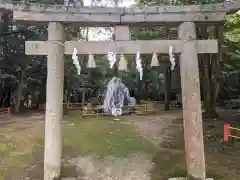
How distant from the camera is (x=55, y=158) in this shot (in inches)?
273

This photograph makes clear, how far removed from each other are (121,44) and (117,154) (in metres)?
4.64

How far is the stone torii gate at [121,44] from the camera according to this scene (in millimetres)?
6859

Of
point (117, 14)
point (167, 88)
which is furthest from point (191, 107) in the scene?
point (167, 88)

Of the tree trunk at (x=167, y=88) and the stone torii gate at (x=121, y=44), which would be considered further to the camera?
the tree trunk at (x=167, y=88)

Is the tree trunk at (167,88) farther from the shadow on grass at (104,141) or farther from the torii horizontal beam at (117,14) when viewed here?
the torii horizontal beam at (117,14)

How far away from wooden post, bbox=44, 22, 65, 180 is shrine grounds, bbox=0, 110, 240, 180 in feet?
3.46

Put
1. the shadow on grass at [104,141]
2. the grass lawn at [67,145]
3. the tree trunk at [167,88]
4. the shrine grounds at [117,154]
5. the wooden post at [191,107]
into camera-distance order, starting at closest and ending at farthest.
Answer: the wooden post at [191,107]
the shrine grounds at [117,154]
the grass lawn at [67,145]
the shadow on grass at [104,141]
the tree trunk at [167,88]

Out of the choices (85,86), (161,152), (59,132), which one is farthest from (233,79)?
(59,132)

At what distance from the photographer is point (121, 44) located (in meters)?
7.03

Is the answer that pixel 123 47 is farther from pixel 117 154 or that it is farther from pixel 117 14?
pixel 117 154

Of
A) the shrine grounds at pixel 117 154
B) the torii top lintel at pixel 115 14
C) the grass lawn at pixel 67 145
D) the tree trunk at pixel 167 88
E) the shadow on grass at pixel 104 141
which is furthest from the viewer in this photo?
the tree trunk at pixel 167 88

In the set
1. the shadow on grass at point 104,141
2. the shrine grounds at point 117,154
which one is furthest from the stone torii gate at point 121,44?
the shadow on grass at point 104,141

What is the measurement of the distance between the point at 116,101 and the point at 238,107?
1096 cm

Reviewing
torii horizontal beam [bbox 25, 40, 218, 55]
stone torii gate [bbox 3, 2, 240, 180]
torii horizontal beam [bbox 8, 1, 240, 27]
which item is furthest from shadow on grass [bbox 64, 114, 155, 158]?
torii horizontal beam [bbox 8, 1, 240, 27]
